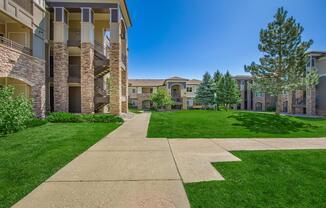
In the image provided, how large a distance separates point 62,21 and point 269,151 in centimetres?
1905

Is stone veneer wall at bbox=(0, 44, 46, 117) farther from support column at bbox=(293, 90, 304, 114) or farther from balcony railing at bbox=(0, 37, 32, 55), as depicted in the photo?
support column at bbox=(293, 90, 304, 114)

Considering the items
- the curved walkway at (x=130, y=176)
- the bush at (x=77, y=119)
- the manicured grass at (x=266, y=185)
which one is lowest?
the curved walkway at (x=130, y=176)

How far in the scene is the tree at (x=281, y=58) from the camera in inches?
644

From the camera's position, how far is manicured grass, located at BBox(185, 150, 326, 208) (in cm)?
293

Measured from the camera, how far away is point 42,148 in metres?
6.07

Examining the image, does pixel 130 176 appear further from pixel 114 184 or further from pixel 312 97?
pixel 312 97

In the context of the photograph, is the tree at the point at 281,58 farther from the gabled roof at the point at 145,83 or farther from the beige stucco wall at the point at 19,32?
the gabled roof at the point at 145,83

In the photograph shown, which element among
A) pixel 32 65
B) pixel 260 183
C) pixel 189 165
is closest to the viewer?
pixel 260 183

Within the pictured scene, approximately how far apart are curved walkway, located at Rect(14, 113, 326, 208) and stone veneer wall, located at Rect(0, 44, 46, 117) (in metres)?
10.5

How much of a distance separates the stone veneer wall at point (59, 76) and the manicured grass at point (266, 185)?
1610cm

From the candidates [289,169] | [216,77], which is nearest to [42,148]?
Answer: [289,169]

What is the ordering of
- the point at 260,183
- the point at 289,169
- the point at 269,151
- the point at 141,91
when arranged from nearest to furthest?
1. the point at 260,183
2. the point at 289,169
3. the point at 269,151
4. the point at 141,91

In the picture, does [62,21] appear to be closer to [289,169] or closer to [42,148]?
[42,148]

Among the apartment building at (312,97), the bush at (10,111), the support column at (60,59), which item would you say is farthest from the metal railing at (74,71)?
the apartment building at (312,97)
